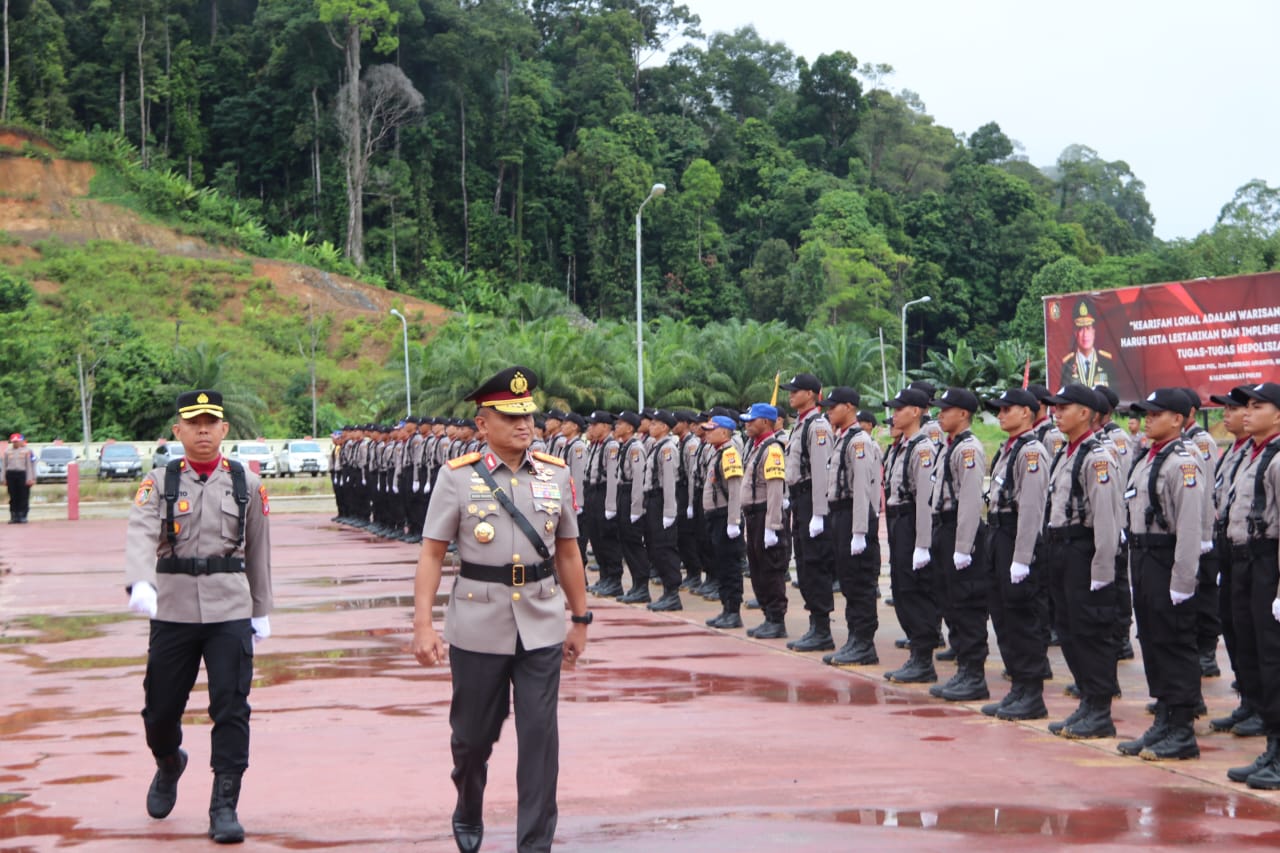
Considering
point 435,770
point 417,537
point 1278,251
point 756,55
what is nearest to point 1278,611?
point 435,770

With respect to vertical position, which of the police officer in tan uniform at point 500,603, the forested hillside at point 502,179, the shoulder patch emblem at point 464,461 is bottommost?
the police officer in tan uniform at point 500,603

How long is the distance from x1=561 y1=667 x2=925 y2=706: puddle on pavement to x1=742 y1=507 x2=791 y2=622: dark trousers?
2233mm

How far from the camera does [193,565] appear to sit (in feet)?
22.3

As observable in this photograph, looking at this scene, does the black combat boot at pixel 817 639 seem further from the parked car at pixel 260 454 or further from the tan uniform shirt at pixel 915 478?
the parked car at pixel 260 454

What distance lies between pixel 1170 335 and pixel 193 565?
2427cm

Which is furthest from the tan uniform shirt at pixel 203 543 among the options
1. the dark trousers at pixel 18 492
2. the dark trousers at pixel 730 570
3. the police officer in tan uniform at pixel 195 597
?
the dark trousers at pixel 18 492

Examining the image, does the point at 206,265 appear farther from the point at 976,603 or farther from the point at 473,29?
the point at 976,603

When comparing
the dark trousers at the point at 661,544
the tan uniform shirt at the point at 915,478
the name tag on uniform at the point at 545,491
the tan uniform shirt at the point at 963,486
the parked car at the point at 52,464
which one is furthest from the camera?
the parked car at the point at 52,464

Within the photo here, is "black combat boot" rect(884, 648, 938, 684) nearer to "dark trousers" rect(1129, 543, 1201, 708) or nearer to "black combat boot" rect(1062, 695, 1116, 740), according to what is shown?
"black combat boot" rect(1062, 695, 1116, 740)

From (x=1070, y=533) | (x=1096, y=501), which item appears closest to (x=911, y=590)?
(x=1070, y=533)

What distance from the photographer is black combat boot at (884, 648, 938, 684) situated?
10492 mm

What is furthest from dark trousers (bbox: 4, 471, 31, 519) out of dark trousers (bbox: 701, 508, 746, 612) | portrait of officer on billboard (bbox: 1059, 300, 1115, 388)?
portrait of officer on billboard (bbox: 1059, 300, 1115, 388)

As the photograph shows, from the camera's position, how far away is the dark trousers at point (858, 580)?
Answer: 11469 mm

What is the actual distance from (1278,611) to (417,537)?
19.5 m
